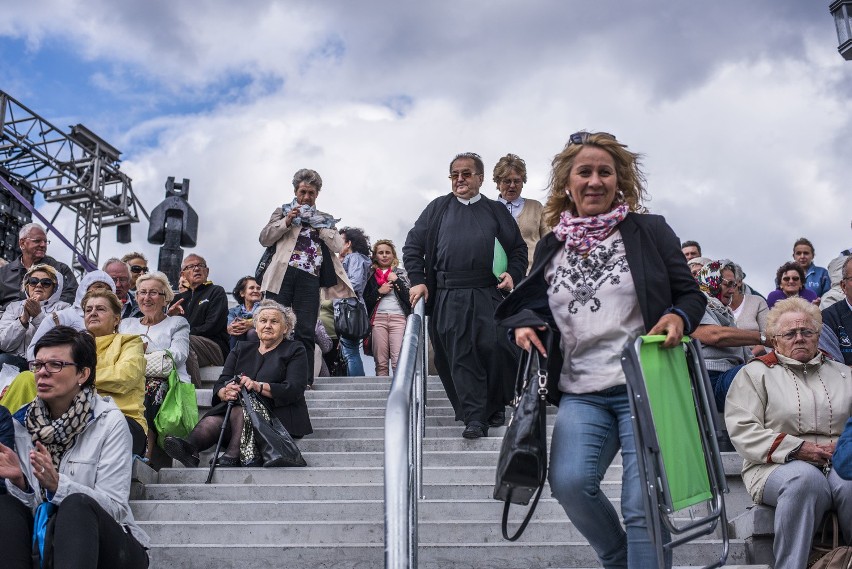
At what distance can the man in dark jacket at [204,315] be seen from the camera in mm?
7836

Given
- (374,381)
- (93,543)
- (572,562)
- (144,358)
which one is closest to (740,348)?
(572,562)

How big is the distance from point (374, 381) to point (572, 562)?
3.91 m

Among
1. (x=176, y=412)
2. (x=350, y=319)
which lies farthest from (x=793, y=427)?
(x=350, y=319)

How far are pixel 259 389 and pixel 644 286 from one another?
131 inches

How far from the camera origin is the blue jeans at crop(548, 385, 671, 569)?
2.98 meters

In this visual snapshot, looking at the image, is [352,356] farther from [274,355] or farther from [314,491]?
[314,491]

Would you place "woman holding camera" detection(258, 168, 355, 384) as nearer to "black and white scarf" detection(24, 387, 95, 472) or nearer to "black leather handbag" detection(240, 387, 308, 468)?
"black leather handbag" detection(240, 387, 308, 468)

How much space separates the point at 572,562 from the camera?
14.3ft

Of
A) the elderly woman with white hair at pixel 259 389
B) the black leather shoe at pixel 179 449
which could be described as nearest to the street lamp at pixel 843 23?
the elderly woman with white hair at pixel 259 389

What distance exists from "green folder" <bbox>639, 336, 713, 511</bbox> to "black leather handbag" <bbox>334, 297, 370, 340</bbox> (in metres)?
5.19

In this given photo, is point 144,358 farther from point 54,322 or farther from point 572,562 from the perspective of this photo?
point 572,562

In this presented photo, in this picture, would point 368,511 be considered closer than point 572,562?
No

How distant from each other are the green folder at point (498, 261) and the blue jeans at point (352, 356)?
3264mm

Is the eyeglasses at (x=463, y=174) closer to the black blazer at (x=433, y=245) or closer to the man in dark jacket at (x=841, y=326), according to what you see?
the black blazer at (x=433, y=245)
